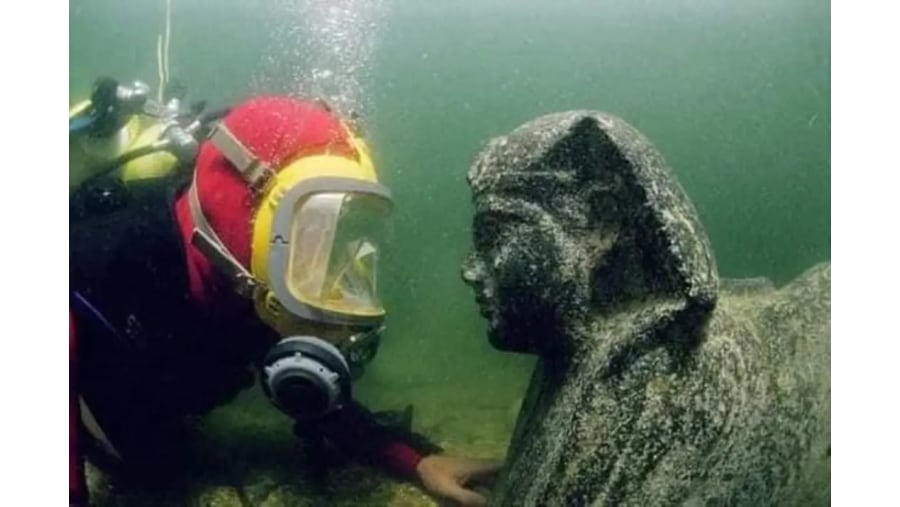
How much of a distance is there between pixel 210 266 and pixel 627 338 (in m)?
1.17

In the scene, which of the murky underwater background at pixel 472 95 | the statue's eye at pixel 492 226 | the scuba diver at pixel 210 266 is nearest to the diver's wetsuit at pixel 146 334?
the scuba diver at pixel 210 266

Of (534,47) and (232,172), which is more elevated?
(534,47)

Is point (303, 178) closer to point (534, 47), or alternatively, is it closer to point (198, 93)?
point (198, 93)

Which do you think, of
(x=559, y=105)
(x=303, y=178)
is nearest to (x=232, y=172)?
(x=303, y=178)

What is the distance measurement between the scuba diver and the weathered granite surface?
1.31 feet

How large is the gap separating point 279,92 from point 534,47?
0.85 metres

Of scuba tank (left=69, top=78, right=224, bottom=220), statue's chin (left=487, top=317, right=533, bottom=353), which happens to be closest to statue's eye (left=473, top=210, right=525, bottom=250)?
statue's chin (left=487, top=317, right=533, bottom=353)

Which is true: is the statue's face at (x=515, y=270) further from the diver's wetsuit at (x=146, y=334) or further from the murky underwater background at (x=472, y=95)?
the diver's wetsuit at (x=146, y=334)

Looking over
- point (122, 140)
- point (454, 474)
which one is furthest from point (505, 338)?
point (122, 140)

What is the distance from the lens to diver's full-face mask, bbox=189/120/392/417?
2.22 metres

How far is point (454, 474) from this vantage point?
8.37 feet

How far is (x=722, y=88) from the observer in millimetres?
2973

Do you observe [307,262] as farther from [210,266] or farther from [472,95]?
[472,95]

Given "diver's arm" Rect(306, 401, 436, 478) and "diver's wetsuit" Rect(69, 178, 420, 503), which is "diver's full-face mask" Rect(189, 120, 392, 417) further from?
"diver's arm" Rect(306, 401, 436, 478)
